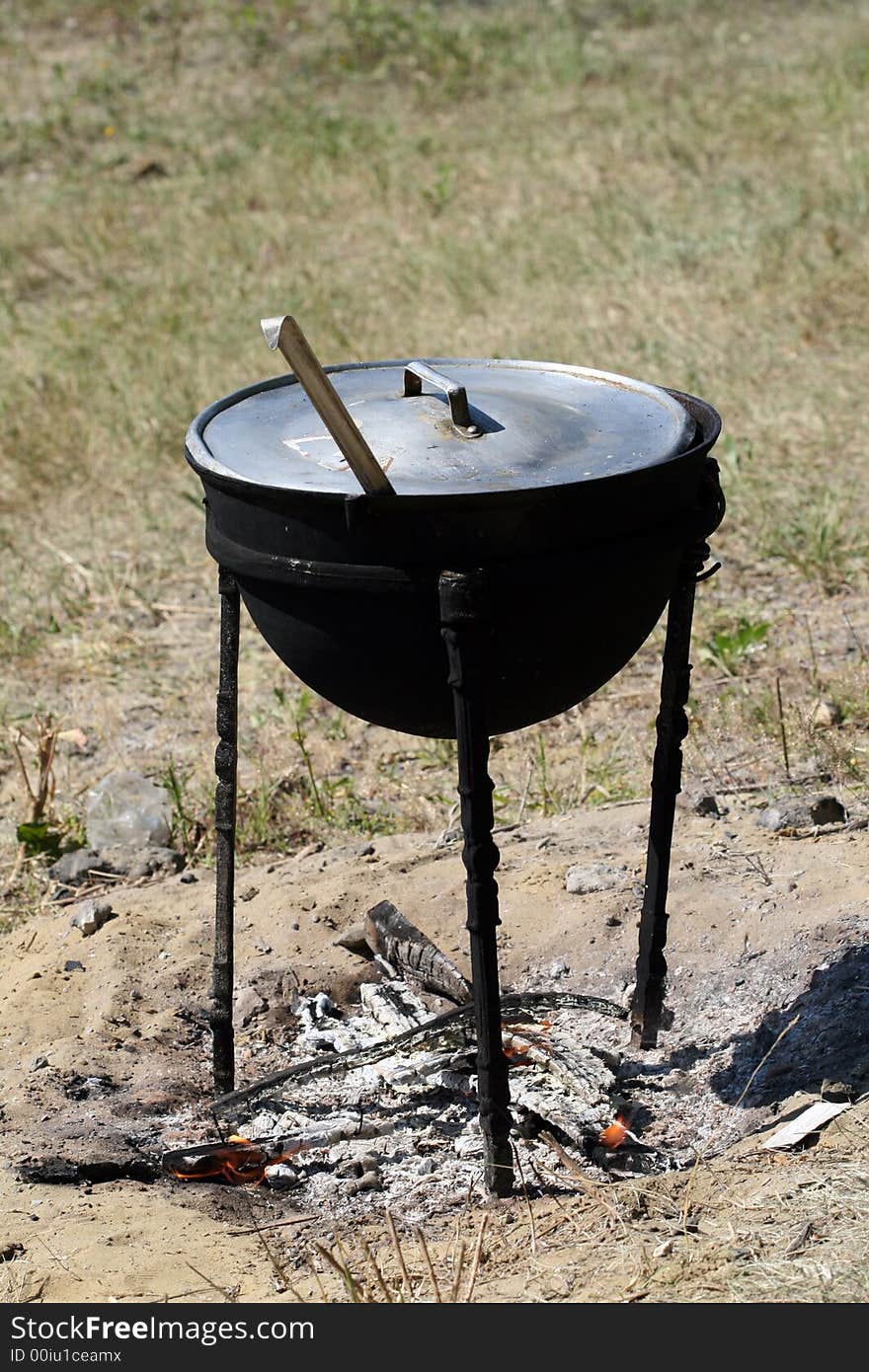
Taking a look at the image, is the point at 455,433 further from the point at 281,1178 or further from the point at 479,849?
the point at 281,1178

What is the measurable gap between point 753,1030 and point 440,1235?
0.81m

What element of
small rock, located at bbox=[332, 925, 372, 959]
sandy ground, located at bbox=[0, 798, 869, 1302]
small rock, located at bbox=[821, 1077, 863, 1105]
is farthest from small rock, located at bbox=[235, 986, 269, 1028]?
small rock, located at bbox=[821, 1077, 863, 1105]

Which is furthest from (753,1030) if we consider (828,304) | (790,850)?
(828,304)

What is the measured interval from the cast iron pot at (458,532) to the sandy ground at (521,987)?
0.82 meters

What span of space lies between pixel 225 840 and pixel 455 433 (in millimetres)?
912

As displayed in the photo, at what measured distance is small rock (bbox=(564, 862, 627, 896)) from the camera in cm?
322

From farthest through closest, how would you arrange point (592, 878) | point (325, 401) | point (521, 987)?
point (592, 878), point (521, 987), point (325, 401)

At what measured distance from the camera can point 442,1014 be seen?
9.18ft

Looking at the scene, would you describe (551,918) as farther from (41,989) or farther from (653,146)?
(653,146)

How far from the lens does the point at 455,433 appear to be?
2260mm

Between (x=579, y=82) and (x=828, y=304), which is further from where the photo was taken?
(x=579, y=82)

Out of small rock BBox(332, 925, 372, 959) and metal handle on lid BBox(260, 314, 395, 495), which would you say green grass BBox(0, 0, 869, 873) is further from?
metal handle on lid BBox(260, 314, 395, 495)

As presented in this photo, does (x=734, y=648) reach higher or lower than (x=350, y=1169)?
higher

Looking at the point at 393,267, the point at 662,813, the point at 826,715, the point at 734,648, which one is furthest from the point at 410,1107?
the point at 393,267
